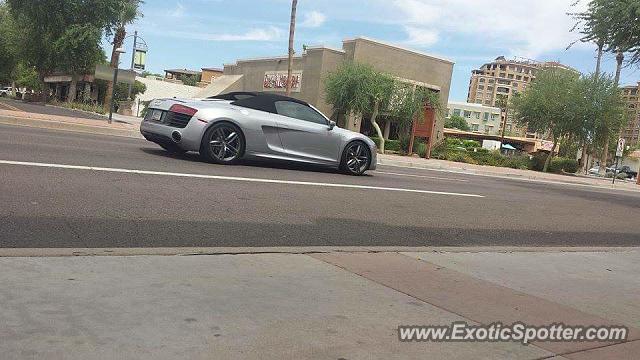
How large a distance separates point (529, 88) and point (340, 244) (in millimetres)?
40322

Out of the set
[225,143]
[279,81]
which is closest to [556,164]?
[279,81]

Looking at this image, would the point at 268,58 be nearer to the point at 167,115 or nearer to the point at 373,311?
the point at 167,115

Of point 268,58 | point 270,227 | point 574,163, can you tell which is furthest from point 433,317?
point 574,163

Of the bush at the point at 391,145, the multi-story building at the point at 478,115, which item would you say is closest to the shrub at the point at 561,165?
the bush at the point at 391,145

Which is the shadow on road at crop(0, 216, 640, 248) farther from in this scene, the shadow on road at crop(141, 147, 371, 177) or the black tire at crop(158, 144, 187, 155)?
the black tire at crop(158, 144, 187, 155)

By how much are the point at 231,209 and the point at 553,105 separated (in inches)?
1491

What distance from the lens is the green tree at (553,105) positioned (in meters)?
40.1

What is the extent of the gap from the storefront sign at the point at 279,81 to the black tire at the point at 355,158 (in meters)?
29.5

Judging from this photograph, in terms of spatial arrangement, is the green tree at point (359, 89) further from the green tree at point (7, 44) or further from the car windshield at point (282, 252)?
the green tree at point (7, 44)

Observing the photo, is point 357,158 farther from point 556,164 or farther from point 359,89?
point 556,164

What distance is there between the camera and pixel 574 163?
148ft

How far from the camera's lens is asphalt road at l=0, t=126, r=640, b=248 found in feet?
18.7

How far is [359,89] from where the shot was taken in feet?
114

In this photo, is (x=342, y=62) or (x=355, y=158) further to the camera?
(x=342, y=62)
